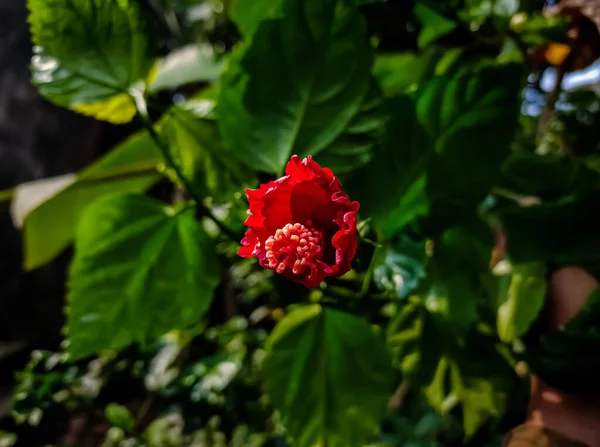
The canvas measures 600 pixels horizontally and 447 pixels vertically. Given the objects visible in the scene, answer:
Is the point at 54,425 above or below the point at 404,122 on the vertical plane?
below

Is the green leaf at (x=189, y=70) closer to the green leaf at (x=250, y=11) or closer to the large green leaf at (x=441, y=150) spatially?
the green leaf at (x=250, y=11)

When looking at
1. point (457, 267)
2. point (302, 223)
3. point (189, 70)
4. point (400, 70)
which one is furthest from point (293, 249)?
point (189, 70)

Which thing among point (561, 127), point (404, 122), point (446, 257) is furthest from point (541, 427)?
point (561, 127)

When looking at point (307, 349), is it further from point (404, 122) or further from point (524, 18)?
point (524, 18)

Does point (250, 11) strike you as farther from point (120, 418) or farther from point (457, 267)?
point (120, 418)

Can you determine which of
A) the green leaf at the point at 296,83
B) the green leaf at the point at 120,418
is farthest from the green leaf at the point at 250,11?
the green leaf at the point at 120,418

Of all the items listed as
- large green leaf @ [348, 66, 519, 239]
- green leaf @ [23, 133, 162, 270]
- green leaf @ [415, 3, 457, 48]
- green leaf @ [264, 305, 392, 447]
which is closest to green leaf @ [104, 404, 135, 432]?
A: green leaf @ [23, 133, 162, 270]
